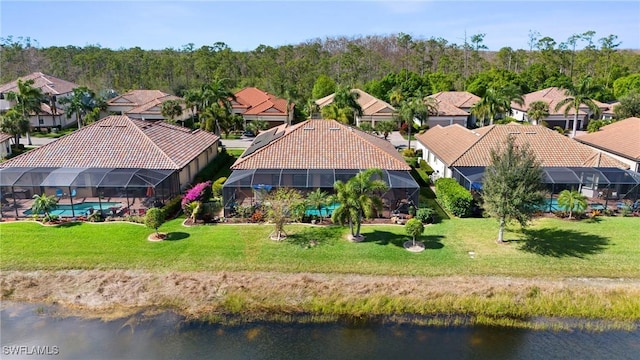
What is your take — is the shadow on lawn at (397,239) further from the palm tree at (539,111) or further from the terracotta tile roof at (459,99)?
the terracotta tile roof at (459,99)

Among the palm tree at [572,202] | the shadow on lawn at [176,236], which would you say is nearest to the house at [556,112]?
the palm tree at [572,202]

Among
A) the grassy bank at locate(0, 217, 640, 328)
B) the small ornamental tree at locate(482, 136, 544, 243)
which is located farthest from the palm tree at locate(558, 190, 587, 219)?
the small ornamental tree at locate(482, 136, 544, 243)

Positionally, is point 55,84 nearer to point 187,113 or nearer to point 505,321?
point 187,113

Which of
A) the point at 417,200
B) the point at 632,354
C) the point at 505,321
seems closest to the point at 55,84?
the point at 417,200

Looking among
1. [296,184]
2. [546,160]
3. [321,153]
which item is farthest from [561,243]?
[321,153]

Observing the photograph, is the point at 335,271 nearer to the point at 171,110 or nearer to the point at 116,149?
the point at 116,149
